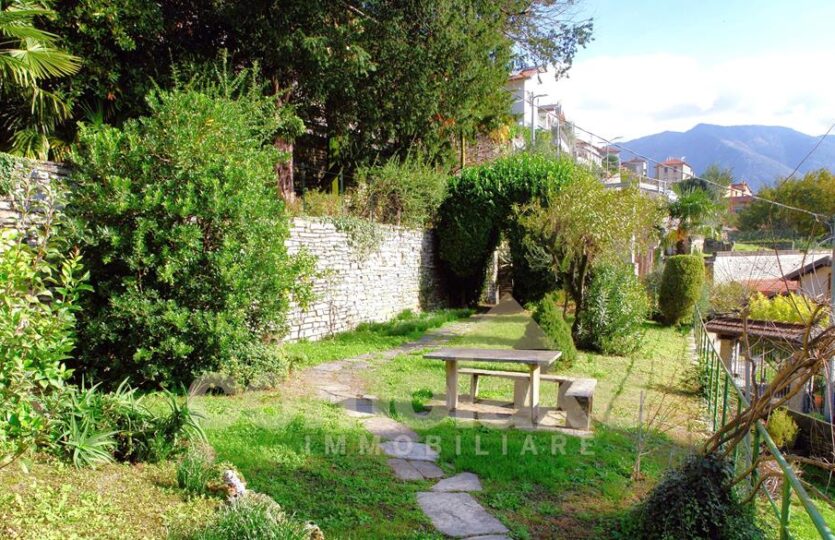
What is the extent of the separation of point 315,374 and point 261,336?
3.21 ft

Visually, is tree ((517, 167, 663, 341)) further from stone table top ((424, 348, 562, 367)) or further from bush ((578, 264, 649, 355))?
stone table top ((424, 348, 562, 367))

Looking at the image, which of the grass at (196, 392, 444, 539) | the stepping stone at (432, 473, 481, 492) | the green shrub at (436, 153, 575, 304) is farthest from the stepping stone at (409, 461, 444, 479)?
the green shrub at (436, 153, 575, 304)

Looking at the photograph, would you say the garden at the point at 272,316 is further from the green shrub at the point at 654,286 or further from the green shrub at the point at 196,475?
the green shrub at the point at 654,286

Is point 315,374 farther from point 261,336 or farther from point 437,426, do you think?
point 437,426

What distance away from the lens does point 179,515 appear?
354cm

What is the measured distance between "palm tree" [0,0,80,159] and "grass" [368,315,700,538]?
5.84 metres

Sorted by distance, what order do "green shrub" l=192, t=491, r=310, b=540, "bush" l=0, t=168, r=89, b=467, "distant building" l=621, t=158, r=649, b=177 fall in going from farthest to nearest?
"distant building" l=621, t=158, r=649, b=177 < "bush" l=0, t=168, r=89, b=467 < "green shrub" l=192, t=491, r=310, b=540

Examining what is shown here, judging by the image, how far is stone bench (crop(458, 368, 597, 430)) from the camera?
6.37 m

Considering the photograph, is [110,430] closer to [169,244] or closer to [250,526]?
[250,526]

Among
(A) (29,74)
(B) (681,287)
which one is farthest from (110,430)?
(B) (681,287)

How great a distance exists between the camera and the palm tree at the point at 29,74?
6650 mm

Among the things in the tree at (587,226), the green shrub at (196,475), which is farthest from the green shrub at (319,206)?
the green shrub at (196,475)

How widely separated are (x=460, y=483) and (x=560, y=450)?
1.33 m

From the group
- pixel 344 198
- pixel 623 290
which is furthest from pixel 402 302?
pixel 623 290
